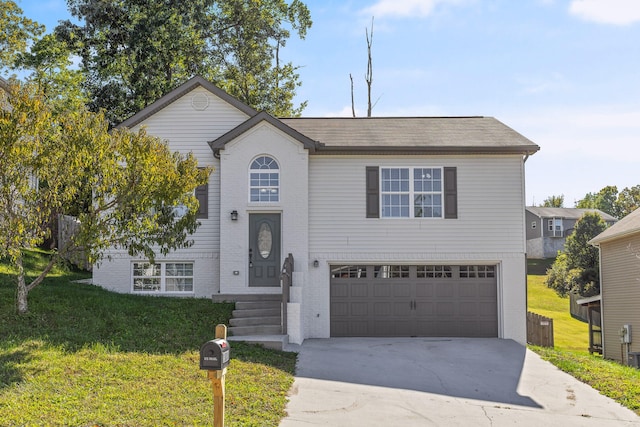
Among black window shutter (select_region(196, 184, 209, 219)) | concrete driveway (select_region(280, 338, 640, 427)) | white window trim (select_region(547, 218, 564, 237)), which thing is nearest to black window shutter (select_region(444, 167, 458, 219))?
concrete driveway (select_region(280, 338, 640, 427))

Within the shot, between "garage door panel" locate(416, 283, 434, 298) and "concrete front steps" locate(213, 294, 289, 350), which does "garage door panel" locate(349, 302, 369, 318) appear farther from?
"concrete front steps" locate(213, 294, 289, 350)

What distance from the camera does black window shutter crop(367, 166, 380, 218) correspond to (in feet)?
51.4

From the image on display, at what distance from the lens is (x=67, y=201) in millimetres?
10961

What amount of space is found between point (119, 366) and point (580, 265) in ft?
112

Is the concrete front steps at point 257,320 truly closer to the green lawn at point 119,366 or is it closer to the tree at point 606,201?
the green lawn at point 119,366

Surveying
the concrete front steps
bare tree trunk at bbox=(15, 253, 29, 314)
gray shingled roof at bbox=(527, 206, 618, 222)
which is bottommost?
the concrete front steps

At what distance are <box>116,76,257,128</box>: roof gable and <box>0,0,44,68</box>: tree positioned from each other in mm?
14187

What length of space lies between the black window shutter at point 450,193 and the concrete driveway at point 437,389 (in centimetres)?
343

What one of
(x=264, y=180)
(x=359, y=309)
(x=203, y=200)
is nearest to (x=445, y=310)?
(x=359, y=309)

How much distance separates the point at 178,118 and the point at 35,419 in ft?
35.1

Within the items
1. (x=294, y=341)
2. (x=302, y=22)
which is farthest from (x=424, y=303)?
(x=302, y=22)

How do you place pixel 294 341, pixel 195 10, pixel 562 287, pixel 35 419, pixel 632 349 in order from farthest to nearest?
pixel 562 287, pixel 195 10, pixel 632 349, pixel 294 341, pixel 35 419

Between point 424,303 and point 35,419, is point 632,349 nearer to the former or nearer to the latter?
point 424,303

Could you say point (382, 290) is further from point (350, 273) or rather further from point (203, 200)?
point (203, 200)
